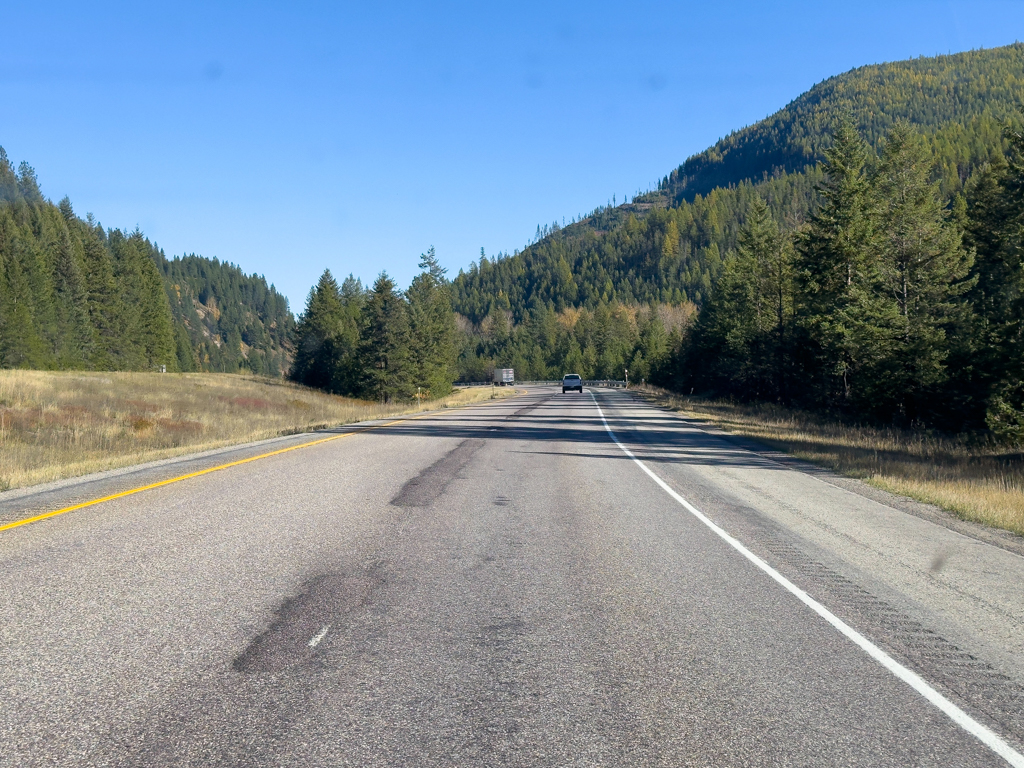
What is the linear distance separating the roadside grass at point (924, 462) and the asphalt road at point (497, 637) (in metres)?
A: 1.99

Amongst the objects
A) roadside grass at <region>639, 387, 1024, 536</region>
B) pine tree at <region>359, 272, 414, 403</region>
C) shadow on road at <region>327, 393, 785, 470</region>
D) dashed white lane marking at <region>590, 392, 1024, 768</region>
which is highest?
pine tree at <region>359, 272, 414, 403</region>

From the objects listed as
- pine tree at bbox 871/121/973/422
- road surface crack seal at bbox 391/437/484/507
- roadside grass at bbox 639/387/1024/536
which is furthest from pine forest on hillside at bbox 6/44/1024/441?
road surface crack seal at bbox 391/437/484/507

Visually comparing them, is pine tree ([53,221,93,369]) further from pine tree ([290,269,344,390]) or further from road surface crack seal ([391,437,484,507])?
road surface crack seal ([391,437,484,507])

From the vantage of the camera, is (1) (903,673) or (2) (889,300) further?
(2) (889,300)

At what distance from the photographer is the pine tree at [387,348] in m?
69.5

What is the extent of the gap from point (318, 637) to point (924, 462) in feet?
59.3

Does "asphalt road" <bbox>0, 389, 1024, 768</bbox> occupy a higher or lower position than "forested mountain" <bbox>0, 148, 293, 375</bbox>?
lower

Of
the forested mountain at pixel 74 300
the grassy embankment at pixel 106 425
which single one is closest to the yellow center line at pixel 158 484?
the grassy embankment at pixel 106 425

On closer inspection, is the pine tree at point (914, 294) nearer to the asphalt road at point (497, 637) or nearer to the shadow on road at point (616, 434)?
the shadow on road at point (616, 434)

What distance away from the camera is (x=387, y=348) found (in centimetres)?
6944

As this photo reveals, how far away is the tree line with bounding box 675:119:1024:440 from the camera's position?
92.1 feet

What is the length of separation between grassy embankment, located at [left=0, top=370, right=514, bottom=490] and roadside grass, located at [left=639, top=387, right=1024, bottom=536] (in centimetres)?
1457

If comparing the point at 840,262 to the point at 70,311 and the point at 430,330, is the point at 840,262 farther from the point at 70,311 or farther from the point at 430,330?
the point at 70,311

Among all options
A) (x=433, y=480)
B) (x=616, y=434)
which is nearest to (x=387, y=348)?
(x=616, y=434)
